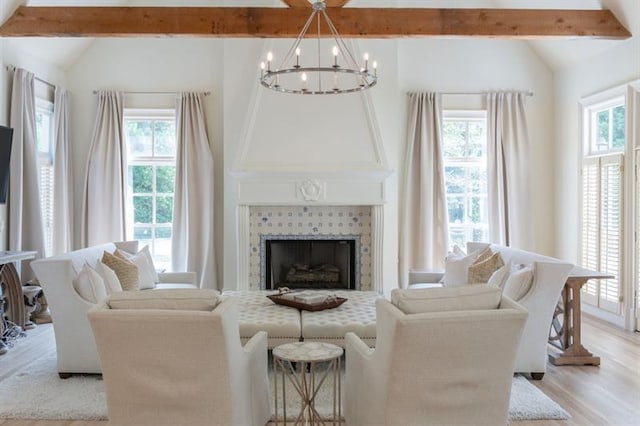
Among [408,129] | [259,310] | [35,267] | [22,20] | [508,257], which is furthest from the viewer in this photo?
[408,129]

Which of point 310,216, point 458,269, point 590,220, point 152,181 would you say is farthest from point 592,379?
point 152,181

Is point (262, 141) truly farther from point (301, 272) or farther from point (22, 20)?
point (22, 20)

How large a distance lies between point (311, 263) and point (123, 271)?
2.63m

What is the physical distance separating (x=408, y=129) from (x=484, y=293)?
460cm

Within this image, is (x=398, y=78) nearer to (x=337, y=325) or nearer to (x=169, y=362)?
(x=337, y=325)

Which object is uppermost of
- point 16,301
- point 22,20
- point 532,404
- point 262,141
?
point 22,20

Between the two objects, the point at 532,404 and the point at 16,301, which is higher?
the point at 16,301

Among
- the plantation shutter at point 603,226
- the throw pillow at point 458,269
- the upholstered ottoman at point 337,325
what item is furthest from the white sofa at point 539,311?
the plantation shutter at point 603,226

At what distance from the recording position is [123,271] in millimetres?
4633

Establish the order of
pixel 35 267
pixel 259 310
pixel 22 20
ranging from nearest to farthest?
1. pixel 35 267
2. pixel 259 310
3. pixel 22 20

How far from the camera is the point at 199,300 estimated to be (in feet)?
8.29

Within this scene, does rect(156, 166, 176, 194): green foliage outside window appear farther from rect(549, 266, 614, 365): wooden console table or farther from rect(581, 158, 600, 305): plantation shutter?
rect(581, 158, 600, 305): plantation shutter

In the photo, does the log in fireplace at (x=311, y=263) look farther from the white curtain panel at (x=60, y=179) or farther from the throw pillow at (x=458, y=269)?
the white curtain panel at (x=60, y=179)

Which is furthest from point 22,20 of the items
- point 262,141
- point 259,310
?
point 259,310
